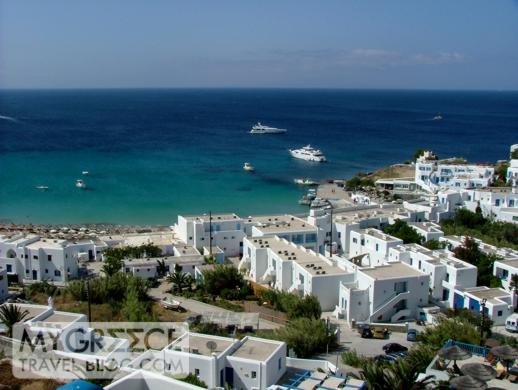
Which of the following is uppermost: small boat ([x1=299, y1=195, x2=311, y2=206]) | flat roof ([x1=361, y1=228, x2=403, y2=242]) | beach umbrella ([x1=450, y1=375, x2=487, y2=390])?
beach umbrella ([x1=450, y1=375, x2=487, y2=390])

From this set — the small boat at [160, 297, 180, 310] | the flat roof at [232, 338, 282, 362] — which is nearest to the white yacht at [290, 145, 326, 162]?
the small boat at [160, 297, 180, 310]

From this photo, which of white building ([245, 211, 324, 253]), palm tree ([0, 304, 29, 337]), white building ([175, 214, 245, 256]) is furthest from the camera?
white building ([175, 214, 245, 256])

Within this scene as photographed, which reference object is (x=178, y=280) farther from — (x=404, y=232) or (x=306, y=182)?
(x=306, y=182)

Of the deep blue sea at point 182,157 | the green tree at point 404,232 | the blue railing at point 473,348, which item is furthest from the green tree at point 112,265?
the blue railing at point 473,348

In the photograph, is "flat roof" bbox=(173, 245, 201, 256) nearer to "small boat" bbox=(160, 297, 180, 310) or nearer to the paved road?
the paved road

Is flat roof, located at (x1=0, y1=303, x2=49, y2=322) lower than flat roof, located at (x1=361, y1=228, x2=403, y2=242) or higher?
higher

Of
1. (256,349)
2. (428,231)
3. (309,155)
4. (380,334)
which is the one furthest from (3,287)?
(309,155)

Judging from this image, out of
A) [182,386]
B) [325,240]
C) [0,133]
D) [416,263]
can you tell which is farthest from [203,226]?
[0,133]

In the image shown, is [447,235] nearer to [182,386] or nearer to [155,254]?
[155,254]
